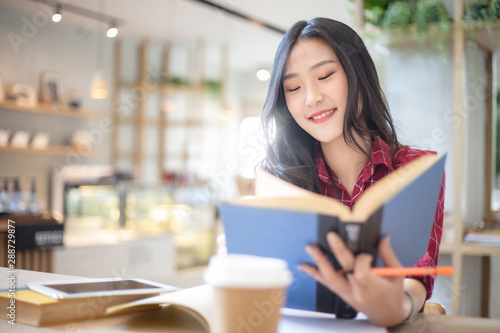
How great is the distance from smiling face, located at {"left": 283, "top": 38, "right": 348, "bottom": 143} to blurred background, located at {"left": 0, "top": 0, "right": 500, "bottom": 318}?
34cm

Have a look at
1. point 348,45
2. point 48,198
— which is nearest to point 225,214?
point 348,45

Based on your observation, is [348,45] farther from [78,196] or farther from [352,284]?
[78,196]

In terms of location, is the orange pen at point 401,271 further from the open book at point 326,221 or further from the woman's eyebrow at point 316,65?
the woman's eyebrow at point 316,65

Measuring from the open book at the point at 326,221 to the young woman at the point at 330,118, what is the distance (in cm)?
37

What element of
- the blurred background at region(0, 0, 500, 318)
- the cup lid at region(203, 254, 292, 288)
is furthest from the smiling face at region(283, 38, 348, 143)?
the cup lid at region(203, 254, 292, 288)

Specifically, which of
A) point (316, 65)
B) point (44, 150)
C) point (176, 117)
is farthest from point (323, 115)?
point (176, 117)

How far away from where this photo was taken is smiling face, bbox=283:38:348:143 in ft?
4.57

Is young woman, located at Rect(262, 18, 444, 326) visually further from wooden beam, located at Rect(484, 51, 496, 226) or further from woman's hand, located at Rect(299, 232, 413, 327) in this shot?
wooden beam, located at Rect(484, 51, 496, 226)

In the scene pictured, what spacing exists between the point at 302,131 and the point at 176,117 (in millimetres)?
6669

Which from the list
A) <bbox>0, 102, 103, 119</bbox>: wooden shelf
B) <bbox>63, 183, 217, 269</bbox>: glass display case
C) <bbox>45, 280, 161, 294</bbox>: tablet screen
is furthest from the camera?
<bbox>0, 102, 103, 119</bbox>: wooden shelf

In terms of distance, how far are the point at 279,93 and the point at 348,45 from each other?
25 centimetres

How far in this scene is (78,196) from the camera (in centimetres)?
502

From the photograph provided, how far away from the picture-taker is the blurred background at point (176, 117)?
3064 mm

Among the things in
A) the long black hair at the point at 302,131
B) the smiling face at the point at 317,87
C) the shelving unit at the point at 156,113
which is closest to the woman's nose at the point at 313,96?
the smiling face at the point at 317,87
